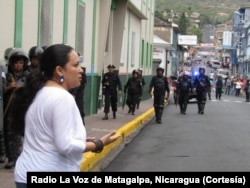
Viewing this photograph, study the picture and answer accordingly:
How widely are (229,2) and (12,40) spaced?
174 meters

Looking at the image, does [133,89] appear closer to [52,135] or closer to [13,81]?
[13,81]

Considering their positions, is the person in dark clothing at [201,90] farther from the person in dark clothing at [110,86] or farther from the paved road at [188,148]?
the person in dark clothing at [110,86]

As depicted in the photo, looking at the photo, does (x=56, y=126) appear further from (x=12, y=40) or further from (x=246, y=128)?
(x=246, y=128)

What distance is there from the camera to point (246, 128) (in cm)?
1684

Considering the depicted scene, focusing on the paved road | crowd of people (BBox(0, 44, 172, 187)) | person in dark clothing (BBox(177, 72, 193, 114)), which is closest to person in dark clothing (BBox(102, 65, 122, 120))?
the paved road

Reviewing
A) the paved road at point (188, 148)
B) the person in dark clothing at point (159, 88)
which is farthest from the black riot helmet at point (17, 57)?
the person in dark clothing at point (159, 88)

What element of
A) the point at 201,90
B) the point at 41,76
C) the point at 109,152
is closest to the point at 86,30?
the point at 201,90

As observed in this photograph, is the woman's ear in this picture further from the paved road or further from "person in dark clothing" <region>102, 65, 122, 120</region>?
"person in dark clothing" <region>102, 65, 122, 120</region>

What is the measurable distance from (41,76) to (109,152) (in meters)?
8.16

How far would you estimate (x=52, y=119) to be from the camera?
11.4 ft

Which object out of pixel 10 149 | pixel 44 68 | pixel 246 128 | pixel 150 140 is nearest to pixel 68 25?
pixel 150 140

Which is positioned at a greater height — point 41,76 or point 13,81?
point 41,76

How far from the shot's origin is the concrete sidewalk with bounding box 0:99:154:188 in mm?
8211

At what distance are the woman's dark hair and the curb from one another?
214 inches
